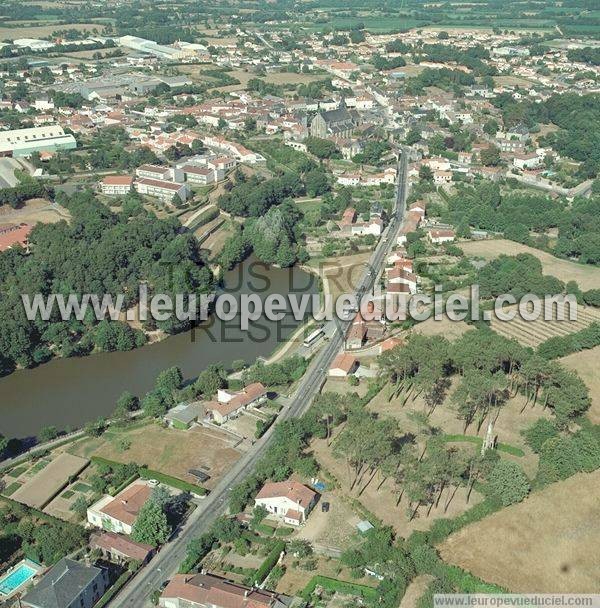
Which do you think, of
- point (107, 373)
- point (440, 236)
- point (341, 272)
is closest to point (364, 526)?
point (107, 373)

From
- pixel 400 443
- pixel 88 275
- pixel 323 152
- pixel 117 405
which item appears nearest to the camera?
pixel 400 443

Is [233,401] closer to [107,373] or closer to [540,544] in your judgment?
[107,373]

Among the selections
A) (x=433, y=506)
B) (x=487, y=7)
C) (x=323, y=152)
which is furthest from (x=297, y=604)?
(x=487, y=7)

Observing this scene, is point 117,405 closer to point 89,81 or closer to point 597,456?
point 597,456

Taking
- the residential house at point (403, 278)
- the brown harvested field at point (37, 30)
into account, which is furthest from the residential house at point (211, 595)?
the brown harvested field at point (37, 30)

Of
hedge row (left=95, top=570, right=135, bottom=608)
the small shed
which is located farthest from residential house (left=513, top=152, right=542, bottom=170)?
hedge row (left=95, top=570, right=135, bottom=608)

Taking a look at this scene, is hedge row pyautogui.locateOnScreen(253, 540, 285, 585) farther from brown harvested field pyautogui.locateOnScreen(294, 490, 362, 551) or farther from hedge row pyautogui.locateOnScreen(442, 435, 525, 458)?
hedge row pyautogui.locateOnScreen(442, 435, 525, 458)

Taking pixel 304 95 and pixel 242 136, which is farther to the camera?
pixel 304 95
